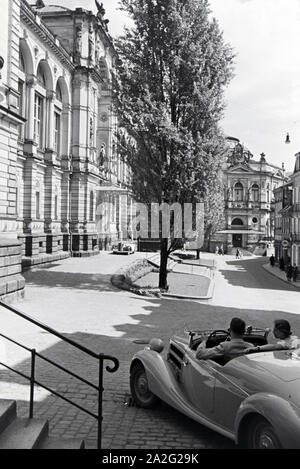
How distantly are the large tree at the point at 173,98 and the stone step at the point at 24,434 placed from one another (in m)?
16.3

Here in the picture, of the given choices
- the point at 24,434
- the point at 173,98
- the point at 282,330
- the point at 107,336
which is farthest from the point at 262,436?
the point at 173,98

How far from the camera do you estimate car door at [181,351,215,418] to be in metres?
5.14

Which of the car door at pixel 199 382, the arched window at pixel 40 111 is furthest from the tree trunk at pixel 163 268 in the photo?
the arched window at pixel 40 111

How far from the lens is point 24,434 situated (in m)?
4.23

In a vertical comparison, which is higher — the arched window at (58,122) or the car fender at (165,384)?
the arched window at (58,122)

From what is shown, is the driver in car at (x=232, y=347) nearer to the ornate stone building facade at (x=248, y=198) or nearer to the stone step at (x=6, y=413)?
the stone step at (x=6, y=413)

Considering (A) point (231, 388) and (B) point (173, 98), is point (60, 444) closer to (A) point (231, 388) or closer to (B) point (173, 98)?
(A) point (231, 388)

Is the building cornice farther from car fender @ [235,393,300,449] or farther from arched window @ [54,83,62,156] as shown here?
car fender @ [235,393,300,449]

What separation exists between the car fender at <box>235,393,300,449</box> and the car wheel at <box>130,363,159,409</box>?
2.01 metres

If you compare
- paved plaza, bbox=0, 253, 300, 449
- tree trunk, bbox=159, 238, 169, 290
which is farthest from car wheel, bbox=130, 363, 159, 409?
tree trunk, bbox=159, 238, 169, 290

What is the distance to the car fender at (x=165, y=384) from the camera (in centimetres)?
545

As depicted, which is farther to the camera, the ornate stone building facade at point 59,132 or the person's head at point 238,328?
the ornate stone building facade at point 59,132

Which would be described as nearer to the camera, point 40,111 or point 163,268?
point 163,268

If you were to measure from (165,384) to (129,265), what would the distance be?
72.7 ft
